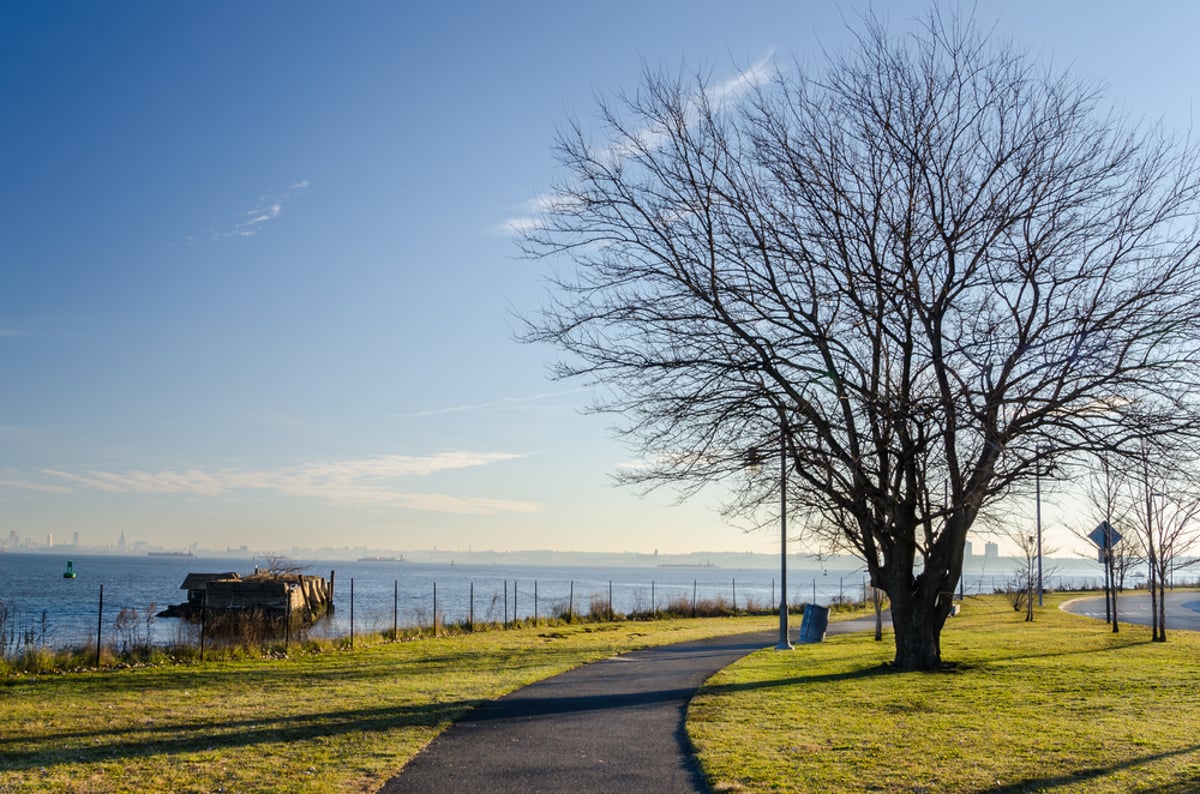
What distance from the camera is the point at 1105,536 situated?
27641 mm

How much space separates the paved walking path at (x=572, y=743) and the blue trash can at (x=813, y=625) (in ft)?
27.6

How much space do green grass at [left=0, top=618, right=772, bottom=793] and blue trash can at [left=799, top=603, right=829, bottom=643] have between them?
19.5 feet

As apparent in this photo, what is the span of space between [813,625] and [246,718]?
1635cm

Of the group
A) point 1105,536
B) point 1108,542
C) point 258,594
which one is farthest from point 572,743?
point 258,594

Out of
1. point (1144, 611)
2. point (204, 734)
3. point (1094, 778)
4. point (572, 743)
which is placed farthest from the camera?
point (1144, 611)

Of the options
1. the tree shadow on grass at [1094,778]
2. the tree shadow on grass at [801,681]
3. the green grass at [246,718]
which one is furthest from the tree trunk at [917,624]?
the tree shadow on grass at [1094,778]

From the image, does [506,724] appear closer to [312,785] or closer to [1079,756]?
[312,785]

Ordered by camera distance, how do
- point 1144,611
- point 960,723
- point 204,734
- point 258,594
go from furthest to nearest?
1. point 258,594
2. point 1144,611
3. point 960,723
4. point 204,734

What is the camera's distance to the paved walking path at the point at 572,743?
8.64m

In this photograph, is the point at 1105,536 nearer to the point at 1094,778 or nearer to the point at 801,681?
the point at 801,681

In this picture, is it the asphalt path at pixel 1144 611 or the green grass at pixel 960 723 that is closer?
the green grass at pixel 960 723

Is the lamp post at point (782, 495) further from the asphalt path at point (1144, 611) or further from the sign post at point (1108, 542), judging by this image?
the asphalt path at point (1144, 611)

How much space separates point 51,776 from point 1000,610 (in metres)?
37.9

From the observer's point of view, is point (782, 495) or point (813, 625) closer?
point (782, 495)
